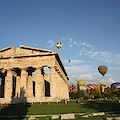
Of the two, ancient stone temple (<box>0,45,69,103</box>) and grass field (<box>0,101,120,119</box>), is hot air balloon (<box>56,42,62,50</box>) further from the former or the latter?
grass field (<box>0,101,120,119</box>)

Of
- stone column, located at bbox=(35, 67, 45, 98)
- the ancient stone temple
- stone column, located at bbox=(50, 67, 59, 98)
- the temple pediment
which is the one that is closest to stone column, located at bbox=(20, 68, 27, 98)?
the ancient stone temple

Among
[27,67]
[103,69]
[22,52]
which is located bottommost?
[27,67]

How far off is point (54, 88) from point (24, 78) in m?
6.83

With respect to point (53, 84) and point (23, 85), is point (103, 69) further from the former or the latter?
point (23, 85)

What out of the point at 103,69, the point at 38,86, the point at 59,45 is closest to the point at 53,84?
the point at 38,86

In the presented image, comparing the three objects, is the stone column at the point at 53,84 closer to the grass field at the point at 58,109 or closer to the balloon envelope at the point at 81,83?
the grass field at the point at 58,109

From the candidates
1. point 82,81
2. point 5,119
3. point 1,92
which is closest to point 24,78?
point 1,92

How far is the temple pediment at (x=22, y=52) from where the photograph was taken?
3222cm

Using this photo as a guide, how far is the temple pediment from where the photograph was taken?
3222 cm

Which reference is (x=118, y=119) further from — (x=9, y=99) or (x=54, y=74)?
(x=9, y=99)

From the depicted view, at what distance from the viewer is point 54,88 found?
100ft

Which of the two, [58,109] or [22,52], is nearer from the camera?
[58,109]

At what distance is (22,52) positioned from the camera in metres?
33.8

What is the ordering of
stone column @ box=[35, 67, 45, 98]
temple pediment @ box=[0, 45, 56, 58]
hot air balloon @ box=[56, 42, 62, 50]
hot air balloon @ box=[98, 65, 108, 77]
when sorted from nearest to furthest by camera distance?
stone column @ box=[35, 67, 45, 98] → temple pediment @ box=[0, 45, 56, 58] → hot air balloon @ box=[56, 42, 62, 50] → hot air balloon @ box=[98, 65, 108, 77]
